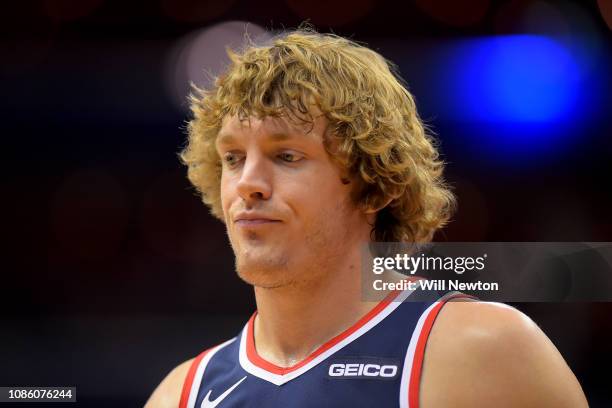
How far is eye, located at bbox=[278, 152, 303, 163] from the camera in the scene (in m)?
2.13

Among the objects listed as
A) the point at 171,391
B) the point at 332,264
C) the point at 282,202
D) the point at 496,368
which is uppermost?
the point at 282,202

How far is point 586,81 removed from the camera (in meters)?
4.15

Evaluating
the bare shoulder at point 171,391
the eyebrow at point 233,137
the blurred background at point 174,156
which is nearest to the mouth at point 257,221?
the eyebrow at point 233,137

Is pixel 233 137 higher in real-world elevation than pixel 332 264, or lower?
higher

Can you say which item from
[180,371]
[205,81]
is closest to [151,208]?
[205,81]

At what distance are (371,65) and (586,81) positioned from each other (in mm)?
2161

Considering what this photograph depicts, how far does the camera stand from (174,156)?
15.7ft

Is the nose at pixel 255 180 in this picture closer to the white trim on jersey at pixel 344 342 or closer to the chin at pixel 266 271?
the chin at pixel 266 271

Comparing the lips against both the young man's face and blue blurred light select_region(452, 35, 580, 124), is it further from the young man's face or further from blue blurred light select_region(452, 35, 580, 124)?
blue blurred light select_region(452, 35, 580, 124)

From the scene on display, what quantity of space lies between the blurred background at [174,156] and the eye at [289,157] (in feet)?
7.48

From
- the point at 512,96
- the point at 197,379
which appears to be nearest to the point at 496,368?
the point at 197,379

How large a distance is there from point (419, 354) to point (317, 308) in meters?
0.35

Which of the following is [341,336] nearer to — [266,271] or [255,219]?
[266,271]

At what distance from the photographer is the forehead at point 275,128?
6.97ft
